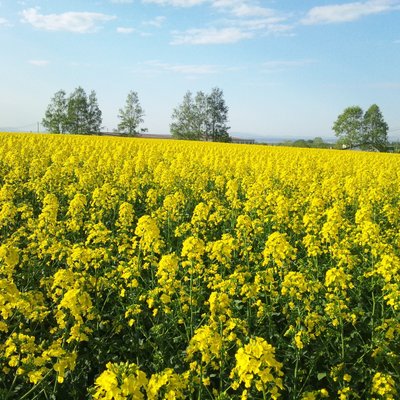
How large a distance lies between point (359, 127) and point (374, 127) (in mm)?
3363

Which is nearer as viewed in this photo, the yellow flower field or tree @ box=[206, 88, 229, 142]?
the yellow flower field

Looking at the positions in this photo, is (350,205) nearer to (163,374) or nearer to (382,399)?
(382,399)

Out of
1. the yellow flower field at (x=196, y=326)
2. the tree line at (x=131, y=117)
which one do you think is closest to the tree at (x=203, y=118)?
the tree line at (x=131, y=117)

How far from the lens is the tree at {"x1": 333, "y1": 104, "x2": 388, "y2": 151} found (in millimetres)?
81250

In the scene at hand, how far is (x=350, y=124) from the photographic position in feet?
271

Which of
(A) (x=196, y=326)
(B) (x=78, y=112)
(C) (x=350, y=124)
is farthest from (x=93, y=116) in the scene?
(A) (x=196, y=326)

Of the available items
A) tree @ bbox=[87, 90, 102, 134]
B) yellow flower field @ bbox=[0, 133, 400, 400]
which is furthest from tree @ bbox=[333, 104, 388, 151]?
yellow flower field @ bbox=[0, 133, 400, 400]

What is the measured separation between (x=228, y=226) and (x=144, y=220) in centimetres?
281

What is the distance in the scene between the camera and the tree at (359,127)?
267 feet

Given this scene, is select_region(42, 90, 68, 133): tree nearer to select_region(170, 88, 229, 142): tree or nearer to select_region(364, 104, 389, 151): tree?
select_region(170, 88, 229, 142): tree

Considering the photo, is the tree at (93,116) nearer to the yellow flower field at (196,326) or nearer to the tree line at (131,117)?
the tree line at (131,117)

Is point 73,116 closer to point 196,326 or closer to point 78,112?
point 78,112

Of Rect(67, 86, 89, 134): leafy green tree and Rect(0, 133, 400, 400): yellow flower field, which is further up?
Rect(67, 86, 89, 134): leafy green tree

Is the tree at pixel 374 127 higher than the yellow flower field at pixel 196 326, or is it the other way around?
the tree at pixel 374 127
